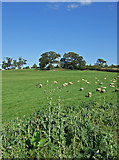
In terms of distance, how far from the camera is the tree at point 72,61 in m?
51.1

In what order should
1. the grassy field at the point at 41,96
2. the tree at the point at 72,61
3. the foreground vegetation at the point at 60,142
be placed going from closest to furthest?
the foreground vegetation at the point at 60,142
the grassy field at the point at 41,96
the tree at the point at 72,61

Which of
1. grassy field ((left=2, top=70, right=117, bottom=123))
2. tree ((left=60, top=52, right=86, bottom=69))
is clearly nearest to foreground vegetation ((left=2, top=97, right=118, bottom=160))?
grassy field ((left=2, top=70, right=117, bottom=123))

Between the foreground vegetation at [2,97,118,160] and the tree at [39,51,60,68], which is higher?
the tree at [39,51,60,68]

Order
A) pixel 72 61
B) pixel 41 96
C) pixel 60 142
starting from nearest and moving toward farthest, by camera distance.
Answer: pixel 60 142
pixel 41 96
pixel 72 61

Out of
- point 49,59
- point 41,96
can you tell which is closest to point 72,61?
point 49,59

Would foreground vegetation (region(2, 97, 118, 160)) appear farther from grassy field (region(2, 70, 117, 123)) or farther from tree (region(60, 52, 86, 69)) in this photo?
tree (region(60, 52, 86, 69))

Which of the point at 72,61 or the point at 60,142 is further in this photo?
the point at 72,61

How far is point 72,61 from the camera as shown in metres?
51.9

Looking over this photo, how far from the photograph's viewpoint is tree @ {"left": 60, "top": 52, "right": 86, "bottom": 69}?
51.1 meters

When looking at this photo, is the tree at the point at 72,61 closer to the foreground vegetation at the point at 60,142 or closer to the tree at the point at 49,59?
the tree at the point at 49,59

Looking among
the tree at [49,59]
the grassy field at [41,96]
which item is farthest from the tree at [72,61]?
the grassy field at [41,96]

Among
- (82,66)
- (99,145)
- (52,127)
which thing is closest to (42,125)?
(52,127)

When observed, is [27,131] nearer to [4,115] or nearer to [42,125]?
[42,125]

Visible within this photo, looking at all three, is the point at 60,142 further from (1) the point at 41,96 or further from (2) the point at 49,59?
(2) the point at 49,59
